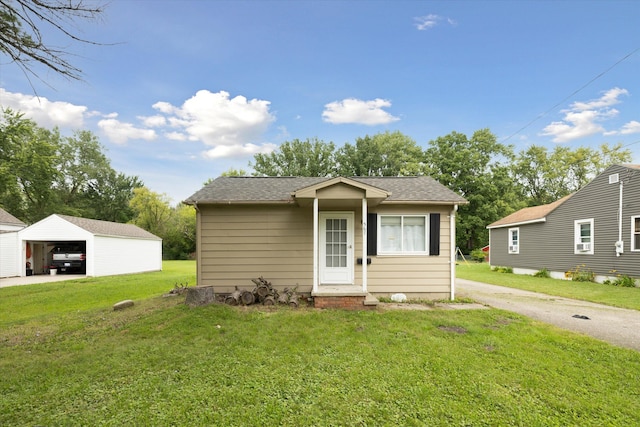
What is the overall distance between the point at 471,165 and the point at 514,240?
1561 centimetres

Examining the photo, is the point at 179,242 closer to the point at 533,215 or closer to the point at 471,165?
the point at 471,165

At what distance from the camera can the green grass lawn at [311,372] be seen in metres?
2.95

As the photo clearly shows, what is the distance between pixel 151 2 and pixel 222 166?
117ft

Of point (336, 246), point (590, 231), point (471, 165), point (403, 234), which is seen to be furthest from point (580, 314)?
point (471, 165)

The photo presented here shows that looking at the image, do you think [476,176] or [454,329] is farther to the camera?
[476,176]

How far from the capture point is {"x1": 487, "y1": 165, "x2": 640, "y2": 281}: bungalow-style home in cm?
1150

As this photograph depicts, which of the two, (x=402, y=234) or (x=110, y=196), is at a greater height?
(x=110, y=196)

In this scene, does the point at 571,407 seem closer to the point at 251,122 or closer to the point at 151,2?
the point at 151,2

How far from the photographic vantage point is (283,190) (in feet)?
28.8

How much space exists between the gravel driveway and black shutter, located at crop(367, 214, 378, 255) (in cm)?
329

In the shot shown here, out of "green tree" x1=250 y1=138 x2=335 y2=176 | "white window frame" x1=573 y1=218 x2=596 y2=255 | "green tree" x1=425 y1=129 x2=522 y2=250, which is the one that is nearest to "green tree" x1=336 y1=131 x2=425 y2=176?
"green tree" x1=250 y1=138 x2=335 y2=176

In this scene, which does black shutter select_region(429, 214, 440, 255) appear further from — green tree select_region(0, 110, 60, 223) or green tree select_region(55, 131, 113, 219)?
green tree select_region(55, 131, 113, 219)

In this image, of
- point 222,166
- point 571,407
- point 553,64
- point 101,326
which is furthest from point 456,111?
point 222,166

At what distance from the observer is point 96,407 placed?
3033mm
